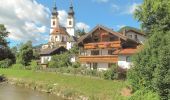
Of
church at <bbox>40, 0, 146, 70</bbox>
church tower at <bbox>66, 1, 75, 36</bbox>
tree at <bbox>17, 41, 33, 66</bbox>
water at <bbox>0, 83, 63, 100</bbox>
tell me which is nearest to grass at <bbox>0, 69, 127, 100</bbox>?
water at <bbox>0, 83, 63, 100</bbox>

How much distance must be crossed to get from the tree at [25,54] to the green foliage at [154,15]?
40084mm

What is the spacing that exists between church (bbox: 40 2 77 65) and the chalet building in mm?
14865

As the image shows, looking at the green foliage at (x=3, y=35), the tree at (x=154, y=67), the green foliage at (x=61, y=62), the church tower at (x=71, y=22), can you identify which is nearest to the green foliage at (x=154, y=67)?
the tree at (x=154, y=67)

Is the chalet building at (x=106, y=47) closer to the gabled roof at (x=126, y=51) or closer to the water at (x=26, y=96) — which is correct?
the gabled roof at (x=126, y=51)

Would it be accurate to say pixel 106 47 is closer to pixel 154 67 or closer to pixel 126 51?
pixel 126 51

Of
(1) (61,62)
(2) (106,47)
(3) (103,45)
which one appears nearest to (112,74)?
(2) (106,47)

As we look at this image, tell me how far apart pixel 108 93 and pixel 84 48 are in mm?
27754

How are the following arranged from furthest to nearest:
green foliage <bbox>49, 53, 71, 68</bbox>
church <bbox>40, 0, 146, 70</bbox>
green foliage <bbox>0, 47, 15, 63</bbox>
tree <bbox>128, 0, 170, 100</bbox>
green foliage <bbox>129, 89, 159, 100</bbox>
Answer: green foliage <bbox>0, 47, 15, 63</bbox>, green foliage <bbox>49, 53, 71, 68</bbox>, church <bbox>40, 0, 146, 70</bbox>, green foliage <bbox>129, 89, 159, 100</bbox>, tree <bbox>128, 0, 170, 100</bbox>

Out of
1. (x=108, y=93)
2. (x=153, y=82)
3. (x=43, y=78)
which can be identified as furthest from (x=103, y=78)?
(x=153, y=82)

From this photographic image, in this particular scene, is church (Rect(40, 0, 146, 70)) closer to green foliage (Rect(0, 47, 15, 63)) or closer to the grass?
the grass

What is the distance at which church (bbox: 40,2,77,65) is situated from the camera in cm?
9660

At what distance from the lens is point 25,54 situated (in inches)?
3425

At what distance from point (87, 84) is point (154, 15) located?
13.8 m

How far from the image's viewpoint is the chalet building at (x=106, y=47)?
2303 inches
